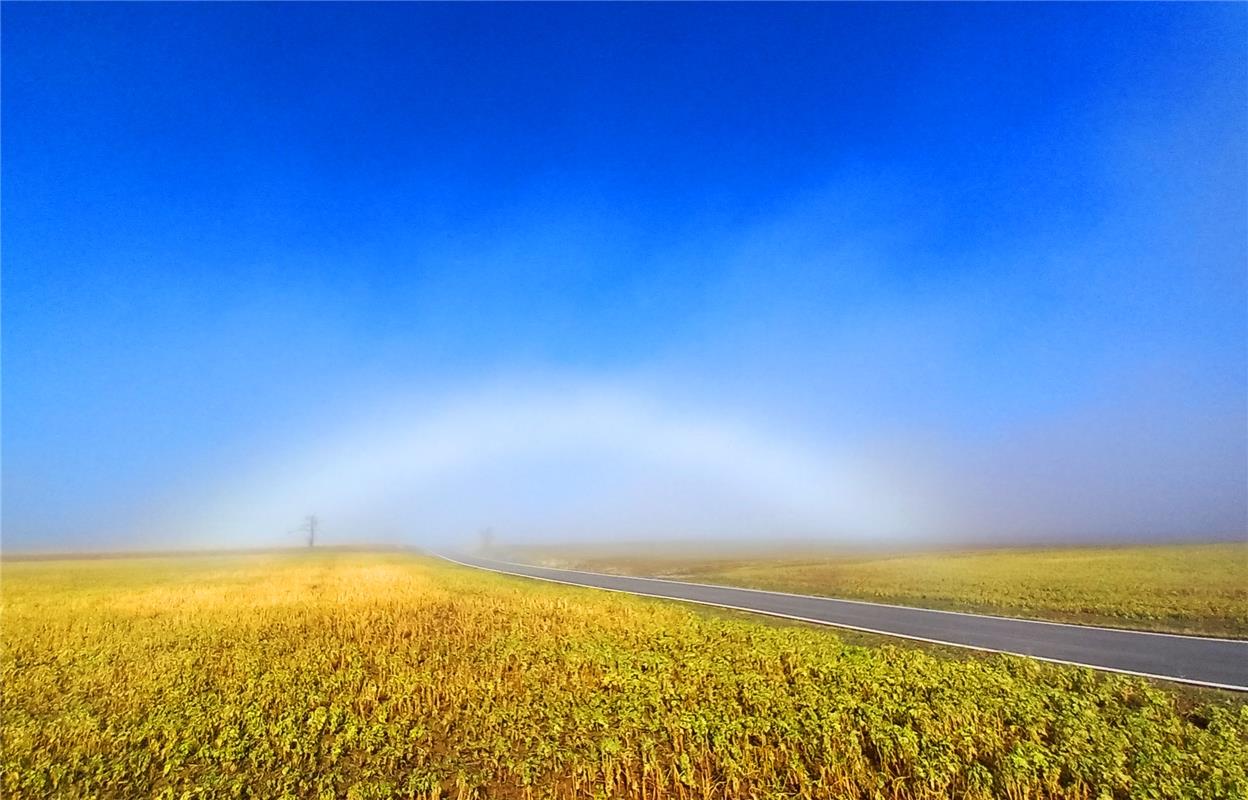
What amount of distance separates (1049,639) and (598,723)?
13922mm

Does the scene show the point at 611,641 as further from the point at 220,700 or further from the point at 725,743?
the point at 220,700

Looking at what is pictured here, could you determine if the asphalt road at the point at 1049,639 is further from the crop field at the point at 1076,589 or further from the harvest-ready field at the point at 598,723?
the harvest-ready field at the point at 598,723

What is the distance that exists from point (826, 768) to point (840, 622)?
12.3 meters

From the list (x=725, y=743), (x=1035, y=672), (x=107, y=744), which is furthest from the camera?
(x=1035, y=672)

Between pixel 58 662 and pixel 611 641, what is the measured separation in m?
14.3

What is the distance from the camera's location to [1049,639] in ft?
57.3

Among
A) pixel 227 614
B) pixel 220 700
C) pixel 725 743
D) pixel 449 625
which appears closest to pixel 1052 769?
pixel 725 743

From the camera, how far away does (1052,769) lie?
342 inches

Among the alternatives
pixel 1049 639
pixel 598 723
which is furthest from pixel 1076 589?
pixel 598 723

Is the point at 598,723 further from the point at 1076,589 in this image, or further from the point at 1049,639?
the point at 1076,589

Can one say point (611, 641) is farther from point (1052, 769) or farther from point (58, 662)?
point (58, 662)

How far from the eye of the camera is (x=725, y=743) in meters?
9.95

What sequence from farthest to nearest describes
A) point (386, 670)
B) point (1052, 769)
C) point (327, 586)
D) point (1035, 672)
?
point (327, 586) → point (386, 670) → point (1035, 672) → point (1052, 769)

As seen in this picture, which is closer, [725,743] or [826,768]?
[826,768]
